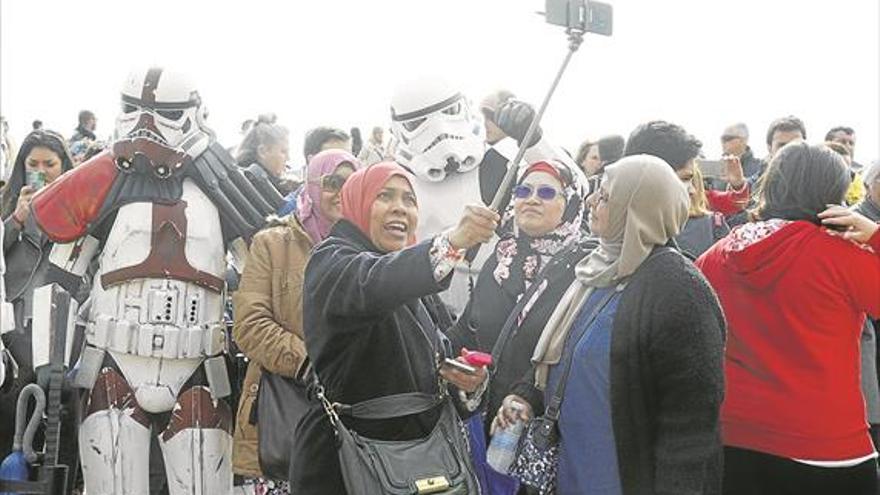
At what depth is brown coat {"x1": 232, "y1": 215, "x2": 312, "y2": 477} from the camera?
3.82m

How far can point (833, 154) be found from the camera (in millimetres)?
3346

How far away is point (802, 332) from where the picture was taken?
322 cm

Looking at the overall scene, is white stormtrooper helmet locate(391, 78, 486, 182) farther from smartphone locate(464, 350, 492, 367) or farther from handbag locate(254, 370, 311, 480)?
smartphone locate(464, 350, 492, 367)

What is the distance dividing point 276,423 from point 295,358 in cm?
22

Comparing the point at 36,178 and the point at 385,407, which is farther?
the point at 36,178

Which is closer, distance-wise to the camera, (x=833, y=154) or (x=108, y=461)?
(x=833, y=154)

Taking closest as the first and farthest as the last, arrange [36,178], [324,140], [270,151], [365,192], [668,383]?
[668,383]
[365,192]
[36,178]
[324,140]
[270,151]

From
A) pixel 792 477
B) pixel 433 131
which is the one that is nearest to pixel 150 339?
pixel 433 131

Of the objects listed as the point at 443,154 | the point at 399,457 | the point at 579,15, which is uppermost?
the point at 579,15

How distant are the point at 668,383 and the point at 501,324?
46.4 inches

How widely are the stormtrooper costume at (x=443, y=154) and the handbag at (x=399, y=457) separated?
1556mm

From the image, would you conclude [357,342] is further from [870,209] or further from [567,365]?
[870,209]

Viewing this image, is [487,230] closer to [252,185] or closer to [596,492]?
[596,492]

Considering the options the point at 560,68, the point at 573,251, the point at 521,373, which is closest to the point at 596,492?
the point at 521,373
